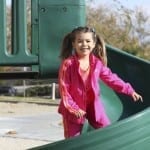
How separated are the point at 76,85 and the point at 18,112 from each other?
10.2 m

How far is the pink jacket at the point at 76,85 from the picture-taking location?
3.77 metres

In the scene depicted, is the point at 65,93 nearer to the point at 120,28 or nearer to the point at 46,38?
the point at 46,38

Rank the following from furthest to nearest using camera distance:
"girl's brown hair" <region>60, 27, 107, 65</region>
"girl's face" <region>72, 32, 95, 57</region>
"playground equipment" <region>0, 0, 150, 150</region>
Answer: "girl's face" <region>72, 32, 95, 57</region>
"girl's brown hair" <region>60, 27, 107, 65</region>
"playground equipment" <region>0, 0, 150, 150</region>

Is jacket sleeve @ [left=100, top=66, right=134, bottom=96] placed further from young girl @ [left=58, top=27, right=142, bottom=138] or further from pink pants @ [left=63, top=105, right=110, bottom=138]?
pink pants @ [left=63, top=105, right=110, bottom=138]

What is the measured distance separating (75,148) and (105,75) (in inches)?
43.3

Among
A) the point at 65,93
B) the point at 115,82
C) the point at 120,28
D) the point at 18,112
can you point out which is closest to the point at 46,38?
the point at 65,93

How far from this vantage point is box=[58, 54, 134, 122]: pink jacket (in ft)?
12.4

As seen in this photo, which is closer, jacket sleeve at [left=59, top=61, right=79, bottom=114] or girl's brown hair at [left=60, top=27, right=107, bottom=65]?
girl's brown hair at [left=60, top=27, right=107, bottom=65]

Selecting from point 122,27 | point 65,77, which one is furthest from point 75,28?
point 122,27

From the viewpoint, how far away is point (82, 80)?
394 cm

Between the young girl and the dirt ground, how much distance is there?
13.1 ft

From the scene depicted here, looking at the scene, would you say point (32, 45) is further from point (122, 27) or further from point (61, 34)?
point (122, 27)

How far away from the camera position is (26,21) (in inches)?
138

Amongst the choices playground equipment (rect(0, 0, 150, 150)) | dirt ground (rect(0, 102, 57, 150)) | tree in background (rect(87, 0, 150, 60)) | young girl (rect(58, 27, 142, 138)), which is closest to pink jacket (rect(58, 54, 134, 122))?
young girl (rect(58, 27, 142, 138))
